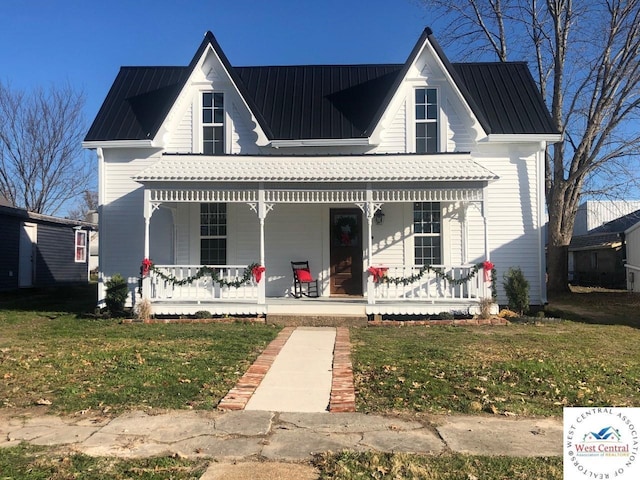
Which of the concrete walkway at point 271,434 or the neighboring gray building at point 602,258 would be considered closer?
the concrete walkway at point 271,434

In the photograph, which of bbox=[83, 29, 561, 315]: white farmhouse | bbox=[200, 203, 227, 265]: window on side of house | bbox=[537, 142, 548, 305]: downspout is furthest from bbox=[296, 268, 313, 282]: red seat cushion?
bbox=[537, 142, 548, 305]: downspout

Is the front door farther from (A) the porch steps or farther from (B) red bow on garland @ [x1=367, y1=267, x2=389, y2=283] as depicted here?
(A) the porch steps

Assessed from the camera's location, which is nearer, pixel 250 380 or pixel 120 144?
pixel 250 380

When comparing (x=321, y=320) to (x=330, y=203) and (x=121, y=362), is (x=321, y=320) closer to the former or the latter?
(x=330, y=203)

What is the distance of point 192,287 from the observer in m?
Result: 12.2

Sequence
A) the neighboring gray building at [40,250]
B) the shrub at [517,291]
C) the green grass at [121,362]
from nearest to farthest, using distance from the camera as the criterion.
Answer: the green grass at [121,362]
the shrub at [517,291]
the neighboring gray building at [40,250]

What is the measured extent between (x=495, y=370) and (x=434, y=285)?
5582mm

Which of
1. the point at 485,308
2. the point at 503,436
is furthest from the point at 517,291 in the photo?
the point at 503,436

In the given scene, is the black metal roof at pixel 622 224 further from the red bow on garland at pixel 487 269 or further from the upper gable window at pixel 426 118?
the red bow on garland at pixel 487 269

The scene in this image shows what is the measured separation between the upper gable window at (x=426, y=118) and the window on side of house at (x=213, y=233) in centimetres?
563

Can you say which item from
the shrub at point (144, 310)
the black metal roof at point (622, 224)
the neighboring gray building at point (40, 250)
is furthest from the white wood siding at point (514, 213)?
the neighboring gray building at point (40, 250)

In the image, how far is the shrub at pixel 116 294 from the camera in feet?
40.0

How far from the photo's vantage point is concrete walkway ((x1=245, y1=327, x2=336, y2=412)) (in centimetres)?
539

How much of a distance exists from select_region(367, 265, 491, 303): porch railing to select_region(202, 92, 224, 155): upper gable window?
5.84 m
